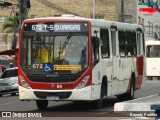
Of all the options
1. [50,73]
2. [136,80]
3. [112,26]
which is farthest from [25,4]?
[50,73]

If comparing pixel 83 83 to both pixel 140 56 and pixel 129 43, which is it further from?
pixel 140 56

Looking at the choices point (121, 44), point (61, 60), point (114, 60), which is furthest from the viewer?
point (121, 44)

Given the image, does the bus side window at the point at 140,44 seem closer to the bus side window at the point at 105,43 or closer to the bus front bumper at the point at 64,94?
the bus side window at the point at 105,43

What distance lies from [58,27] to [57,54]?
3.13 feet

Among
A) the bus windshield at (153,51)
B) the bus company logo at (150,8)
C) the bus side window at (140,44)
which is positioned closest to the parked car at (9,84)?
the bus side window at (140,44)

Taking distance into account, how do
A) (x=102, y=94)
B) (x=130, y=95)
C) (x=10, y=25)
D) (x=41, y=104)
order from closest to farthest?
1. (x=102, y=94)
2. (x=41, y=104)
3. (x=130, y=95)
4. (x=10, y=25)

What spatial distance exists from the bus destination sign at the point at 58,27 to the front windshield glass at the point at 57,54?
0.58 ft

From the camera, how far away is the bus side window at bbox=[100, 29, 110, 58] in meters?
21.1

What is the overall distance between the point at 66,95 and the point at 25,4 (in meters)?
22.7

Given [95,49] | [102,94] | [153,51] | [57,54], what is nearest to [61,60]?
[57,54]

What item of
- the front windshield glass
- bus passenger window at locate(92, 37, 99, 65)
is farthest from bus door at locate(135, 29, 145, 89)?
the front windshield glass

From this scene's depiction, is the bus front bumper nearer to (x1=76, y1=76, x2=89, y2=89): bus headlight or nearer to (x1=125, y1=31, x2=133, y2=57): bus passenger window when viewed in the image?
(x1=76, y1=76, x2=89, y2=89): bus headlight

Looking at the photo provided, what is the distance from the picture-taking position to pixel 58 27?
1991 cm

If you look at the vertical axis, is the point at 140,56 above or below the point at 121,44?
below
